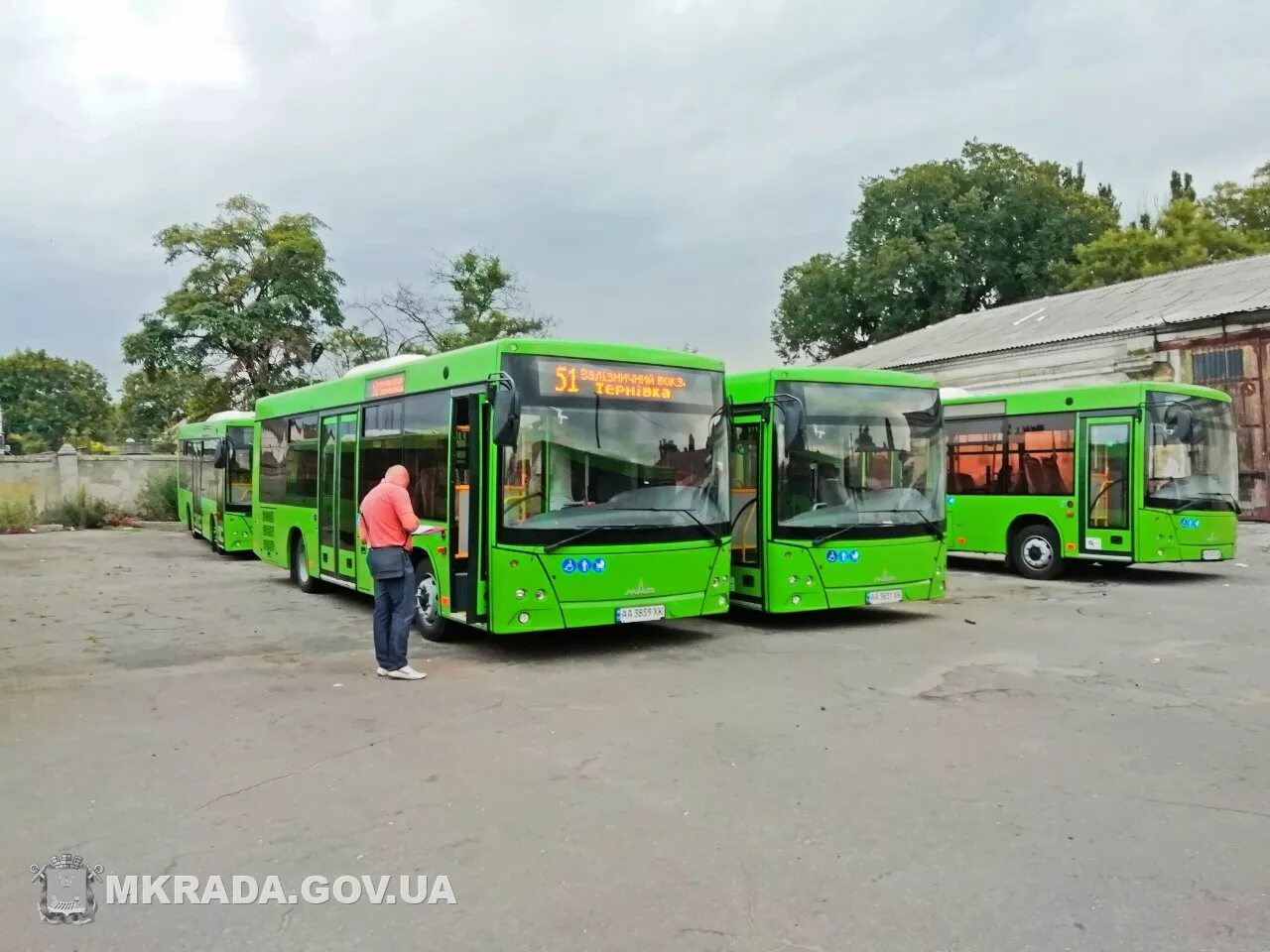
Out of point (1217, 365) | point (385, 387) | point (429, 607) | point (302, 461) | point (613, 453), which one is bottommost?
point (429, 607)

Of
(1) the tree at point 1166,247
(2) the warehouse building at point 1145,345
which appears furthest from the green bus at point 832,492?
(1) the tree at point 1166,247

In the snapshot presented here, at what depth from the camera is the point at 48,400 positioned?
72.9 m

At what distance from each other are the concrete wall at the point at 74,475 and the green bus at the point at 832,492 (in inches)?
977

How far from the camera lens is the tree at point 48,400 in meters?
71.5

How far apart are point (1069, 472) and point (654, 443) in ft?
27.5

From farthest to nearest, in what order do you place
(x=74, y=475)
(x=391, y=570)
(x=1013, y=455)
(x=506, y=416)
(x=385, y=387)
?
(x=74, y=475), (x=1013, y=455), (x=385, y=387), (x=506, y=416), (x=391, y=570)

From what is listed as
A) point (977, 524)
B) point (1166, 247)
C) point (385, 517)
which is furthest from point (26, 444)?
point (385, 517)

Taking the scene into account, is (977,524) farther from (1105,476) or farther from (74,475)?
(74,475)

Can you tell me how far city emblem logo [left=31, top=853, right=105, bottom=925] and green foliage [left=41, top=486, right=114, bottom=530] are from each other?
27175 millimetres

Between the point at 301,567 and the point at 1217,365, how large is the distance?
2121cm

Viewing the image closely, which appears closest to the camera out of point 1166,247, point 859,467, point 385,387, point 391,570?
point 391,570

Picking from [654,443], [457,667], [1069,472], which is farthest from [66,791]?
[1069,472]

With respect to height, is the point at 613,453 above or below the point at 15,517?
above

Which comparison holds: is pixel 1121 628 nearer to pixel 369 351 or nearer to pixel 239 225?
pixel 369 351
